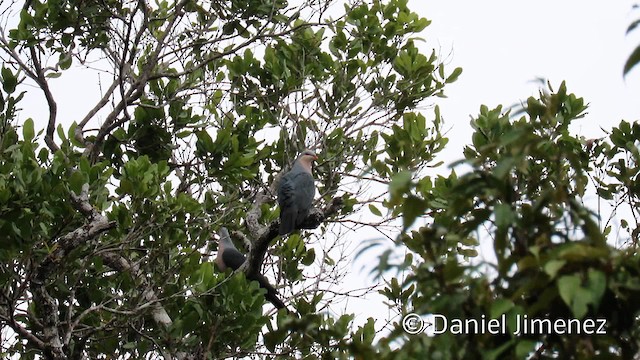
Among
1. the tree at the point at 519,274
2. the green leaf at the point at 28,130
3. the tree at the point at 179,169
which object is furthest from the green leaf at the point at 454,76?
the tree at the point at 519,274

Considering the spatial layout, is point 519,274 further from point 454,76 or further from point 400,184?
point 454,76

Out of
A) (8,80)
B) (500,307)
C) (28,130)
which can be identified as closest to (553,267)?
(500,307)

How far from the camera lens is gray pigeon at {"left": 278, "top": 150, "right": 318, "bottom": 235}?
616cm

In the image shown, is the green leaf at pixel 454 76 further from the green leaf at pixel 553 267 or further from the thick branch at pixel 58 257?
the green leaf at pixel 553 267

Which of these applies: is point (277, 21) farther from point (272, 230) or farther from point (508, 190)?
point (508, 190)

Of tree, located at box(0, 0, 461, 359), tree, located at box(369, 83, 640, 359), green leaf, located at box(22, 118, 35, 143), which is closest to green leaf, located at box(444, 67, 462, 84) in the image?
tree, located at box(0, 0, 461, 359)

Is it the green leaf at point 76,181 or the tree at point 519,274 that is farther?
the green leaf at point 76,181

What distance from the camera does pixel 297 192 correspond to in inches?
256

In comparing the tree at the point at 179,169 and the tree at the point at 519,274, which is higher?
the tree at the point at 179,169

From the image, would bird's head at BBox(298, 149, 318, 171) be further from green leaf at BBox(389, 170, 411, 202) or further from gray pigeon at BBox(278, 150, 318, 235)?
green leaf at BBox(389, 170, 411, 202)

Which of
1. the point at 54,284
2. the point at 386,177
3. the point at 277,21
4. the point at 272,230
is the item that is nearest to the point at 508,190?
the point at 272,230

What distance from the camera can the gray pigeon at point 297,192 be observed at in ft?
20.2

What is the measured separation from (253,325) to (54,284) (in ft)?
4.18

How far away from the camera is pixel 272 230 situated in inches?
224
